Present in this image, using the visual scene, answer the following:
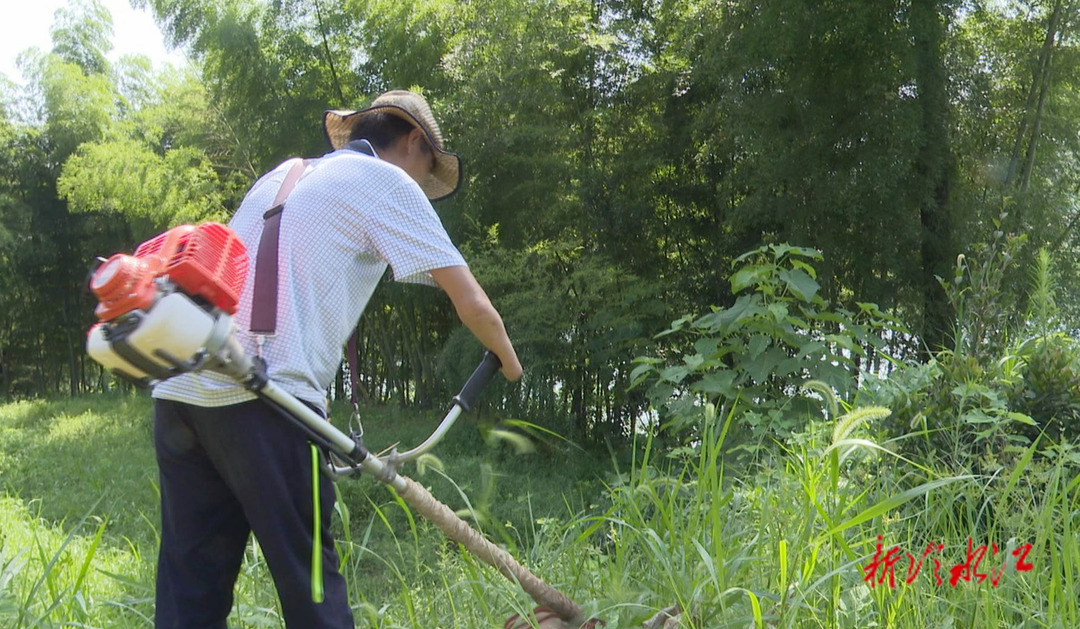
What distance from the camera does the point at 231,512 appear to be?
1.57m

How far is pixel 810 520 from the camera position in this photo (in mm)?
1412

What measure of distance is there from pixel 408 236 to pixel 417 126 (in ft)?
1.14

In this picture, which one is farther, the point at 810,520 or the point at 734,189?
the point at 734,189

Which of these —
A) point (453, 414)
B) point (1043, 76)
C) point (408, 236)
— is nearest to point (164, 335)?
point (408, 236)

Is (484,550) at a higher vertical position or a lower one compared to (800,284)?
lower

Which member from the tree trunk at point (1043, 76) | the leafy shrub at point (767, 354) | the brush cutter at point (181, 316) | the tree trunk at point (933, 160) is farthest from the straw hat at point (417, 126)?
the tree trunk at point (1043, 76)

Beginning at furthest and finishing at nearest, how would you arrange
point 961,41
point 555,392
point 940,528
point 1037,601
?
point 555,392 < point 961,41 < point 940,528 < point 1037,601

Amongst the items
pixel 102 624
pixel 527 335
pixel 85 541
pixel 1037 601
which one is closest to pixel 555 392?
pixel 527 335

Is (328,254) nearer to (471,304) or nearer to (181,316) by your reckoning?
(471,304)

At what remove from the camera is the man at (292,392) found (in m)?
1.43

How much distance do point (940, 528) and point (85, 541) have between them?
10.2 ft

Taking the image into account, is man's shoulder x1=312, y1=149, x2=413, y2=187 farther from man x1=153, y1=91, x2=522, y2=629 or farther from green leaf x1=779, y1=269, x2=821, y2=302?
green leaf x1=779, y1=269, x2=821, y2=302

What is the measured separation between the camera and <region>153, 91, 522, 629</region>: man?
4.69 ft

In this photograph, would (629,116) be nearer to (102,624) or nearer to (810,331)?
(810,331)
